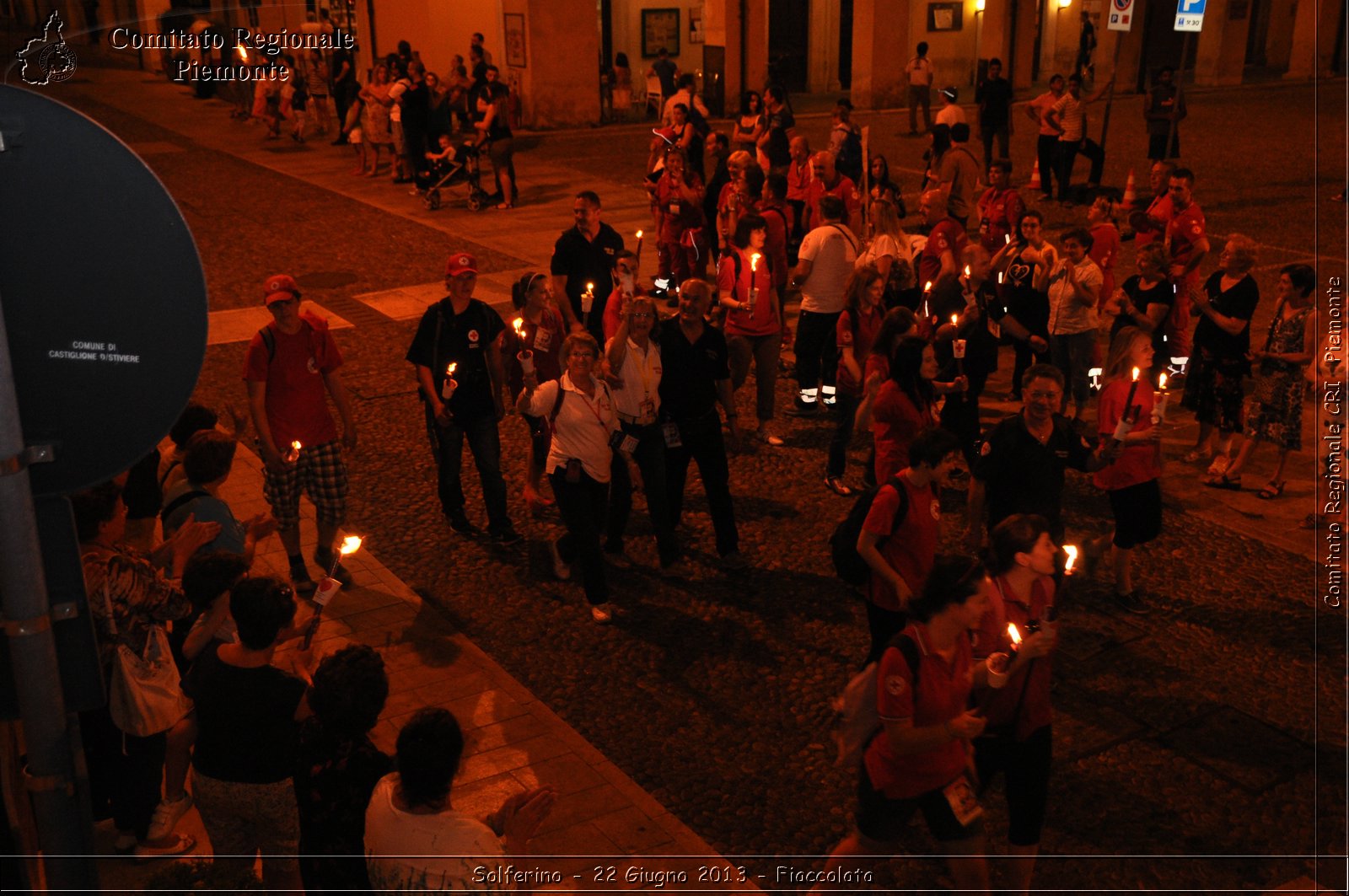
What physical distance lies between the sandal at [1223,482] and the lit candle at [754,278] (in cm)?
373

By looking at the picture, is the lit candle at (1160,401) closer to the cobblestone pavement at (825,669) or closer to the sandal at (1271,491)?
the cobblestone pavement at (825,669)

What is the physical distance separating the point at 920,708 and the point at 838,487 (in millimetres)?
5050

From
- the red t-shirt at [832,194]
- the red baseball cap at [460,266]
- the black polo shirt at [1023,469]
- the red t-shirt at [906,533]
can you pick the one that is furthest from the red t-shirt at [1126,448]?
the red t-shirt at [832,194]

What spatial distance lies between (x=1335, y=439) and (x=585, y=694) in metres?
5.68

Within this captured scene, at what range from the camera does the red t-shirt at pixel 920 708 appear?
4730 mm

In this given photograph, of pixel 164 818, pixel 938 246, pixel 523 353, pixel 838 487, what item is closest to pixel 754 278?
pixel 938 246

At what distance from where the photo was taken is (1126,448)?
754 centimetres

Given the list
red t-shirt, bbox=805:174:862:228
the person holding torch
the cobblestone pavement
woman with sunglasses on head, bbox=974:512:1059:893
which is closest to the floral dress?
the cobblestone pavement

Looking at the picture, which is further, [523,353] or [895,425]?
[523,353]

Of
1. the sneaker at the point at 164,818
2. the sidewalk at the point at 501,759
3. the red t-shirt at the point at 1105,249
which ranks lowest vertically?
the sidewalk at the point at 501,759

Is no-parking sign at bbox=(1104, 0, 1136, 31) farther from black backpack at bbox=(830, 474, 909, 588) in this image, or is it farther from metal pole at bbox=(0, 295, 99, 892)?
metal pole at bbox=(0, 295, 99, 892)

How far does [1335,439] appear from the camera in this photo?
9.11 meters

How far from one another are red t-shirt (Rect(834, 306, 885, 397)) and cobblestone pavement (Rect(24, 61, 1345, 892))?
2.91 feet

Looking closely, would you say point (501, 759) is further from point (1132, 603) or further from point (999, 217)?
point (999, 217)
